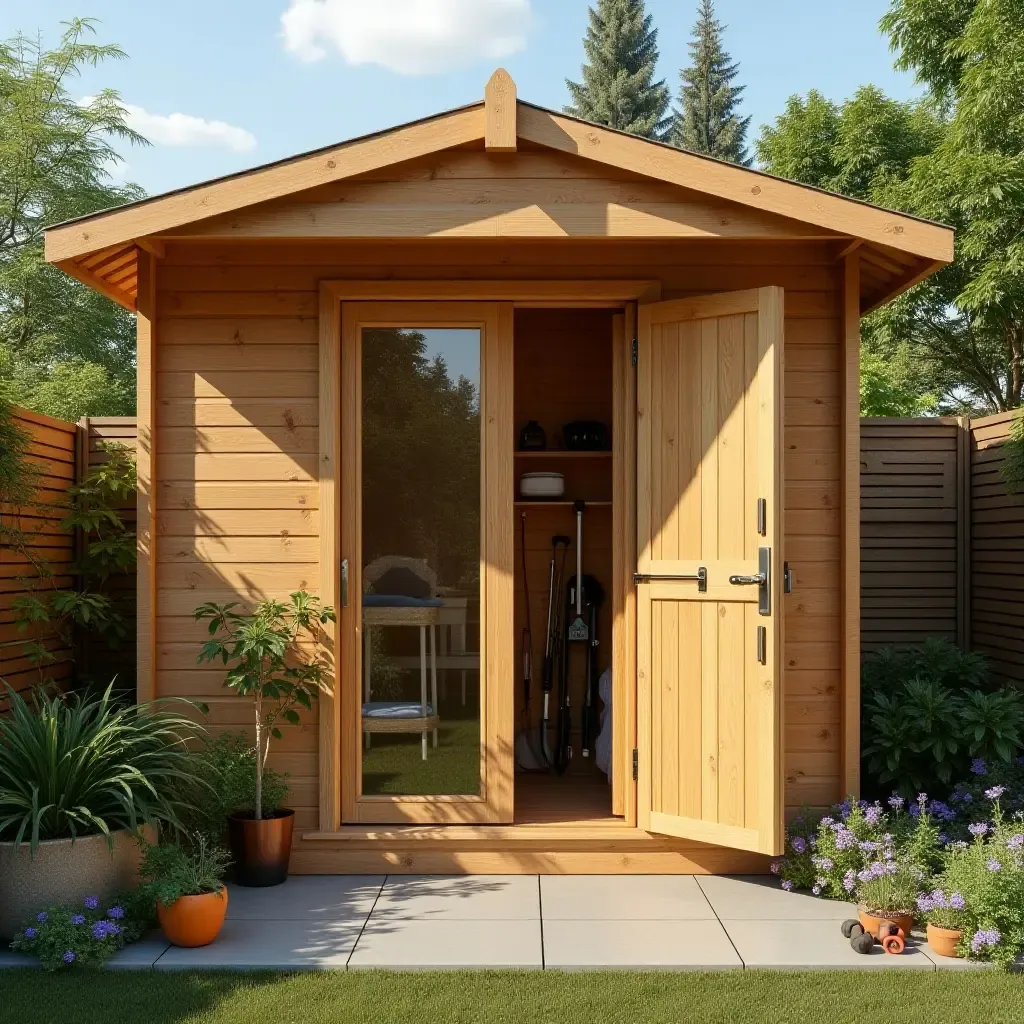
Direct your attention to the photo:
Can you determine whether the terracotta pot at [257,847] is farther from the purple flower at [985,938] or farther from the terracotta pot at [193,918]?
the purple flower at [985,938]

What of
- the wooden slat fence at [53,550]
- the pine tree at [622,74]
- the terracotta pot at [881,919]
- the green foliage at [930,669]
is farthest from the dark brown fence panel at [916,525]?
the pine tree at [622,74]

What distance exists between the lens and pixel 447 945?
11.6 ft

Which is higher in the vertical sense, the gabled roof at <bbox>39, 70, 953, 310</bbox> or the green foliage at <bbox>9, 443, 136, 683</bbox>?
the gabled roof at <bbox>39, 70, 953, 310</bbox>

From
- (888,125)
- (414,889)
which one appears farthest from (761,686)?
(888,125)

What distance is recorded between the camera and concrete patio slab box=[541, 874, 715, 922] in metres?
3.83

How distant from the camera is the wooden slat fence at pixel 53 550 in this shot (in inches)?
182

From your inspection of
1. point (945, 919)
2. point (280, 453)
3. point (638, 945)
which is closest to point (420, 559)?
point (280, 453)

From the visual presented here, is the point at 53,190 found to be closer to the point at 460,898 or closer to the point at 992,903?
the point at 460,898

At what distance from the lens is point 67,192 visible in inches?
703

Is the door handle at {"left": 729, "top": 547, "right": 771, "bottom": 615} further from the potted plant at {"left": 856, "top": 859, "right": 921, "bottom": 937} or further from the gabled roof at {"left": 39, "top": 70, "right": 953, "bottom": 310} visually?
the gabled roof at {"left": 39, "top": 70, "right": 953, "bottom": 310}

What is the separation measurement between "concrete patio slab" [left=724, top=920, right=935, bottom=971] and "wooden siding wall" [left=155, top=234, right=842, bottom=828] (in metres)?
0.74

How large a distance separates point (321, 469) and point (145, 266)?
106cm

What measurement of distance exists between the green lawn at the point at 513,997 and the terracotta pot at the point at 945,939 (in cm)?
13

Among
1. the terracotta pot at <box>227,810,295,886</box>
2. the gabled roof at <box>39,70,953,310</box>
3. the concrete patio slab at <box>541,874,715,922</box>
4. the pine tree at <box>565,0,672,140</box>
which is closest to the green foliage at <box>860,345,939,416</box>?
the gabled roof at <box>39,70,953,310</box>
